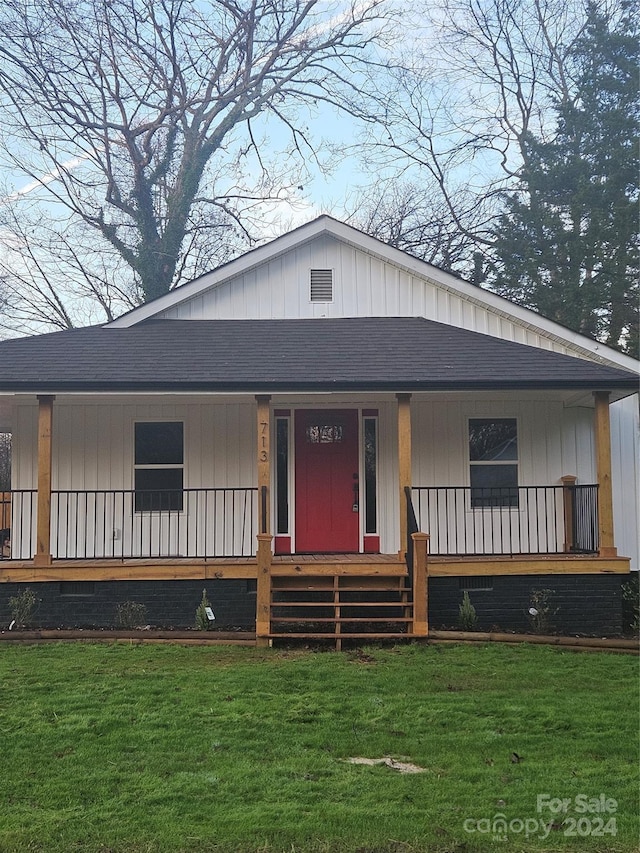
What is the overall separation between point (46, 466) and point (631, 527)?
27.3ft

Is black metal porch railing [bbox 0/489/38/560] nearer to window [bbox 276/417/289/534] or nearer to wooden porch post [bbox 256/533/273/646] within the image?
window [bbox 276/417/289/534]

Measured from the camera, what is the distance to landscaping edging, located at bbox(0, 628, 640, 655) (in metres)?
8.56

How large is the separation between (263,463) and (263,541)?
112 cm

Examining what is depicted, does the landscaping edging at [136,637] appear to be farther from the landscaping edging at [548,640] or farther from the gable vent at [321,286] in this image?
the gable vent at [321,286]

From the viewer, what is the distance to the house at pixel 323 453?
9469 millimetres

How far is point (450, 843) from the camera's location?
3889 millimetres

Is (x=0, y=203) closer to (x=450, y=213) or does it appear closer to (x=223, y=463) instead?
(x=450, y=213)

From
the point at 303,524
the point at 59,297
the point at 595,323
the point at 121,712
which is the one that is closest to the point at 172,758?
the point at 121,712

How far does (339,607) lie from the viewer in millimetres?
8883

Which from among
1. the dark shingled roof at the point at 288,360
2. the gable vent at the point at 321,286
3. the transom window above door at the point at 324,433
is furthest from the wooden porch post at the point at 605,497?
the gable vent at the point at 321,286

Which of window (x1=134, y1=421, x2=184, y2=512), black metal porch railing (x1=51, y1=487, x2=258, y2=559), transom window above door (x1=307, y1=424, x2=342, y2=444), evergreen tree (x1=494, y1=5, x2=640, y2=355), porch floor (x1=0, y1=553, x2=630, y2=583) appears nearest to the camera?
porch floor (x1=0, y1=553, x2=630, y2=583)

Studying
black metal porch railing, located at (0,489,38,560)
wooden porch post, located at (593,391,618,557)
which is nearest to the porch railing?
wooden porch post, located at (593,391,618,557)

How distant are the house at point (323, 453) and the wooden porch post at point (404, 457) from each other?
3cm

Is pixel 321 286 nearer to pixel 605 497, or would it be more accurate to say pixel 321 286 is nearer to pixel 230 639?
A: pixel 605 497
